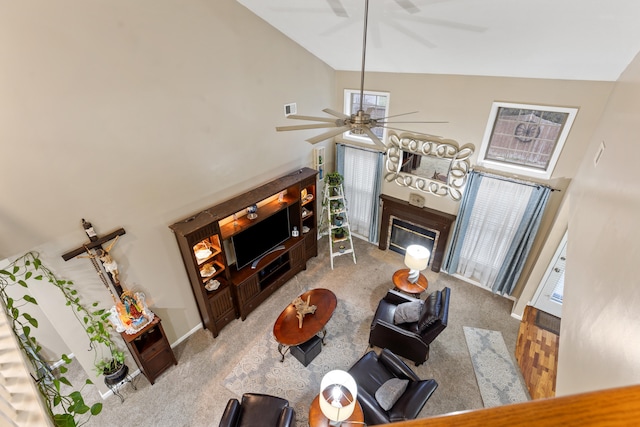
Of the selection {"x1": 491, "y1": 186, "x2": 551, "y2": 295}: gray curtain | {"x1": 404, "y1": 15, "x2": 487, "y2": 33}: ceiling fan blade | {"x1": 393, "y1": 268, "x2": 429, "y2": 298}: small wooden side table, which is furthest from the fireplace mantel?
{"x1": 404, "y1": 15, "x2": 487, "y2": 33}: ceiling fan blade

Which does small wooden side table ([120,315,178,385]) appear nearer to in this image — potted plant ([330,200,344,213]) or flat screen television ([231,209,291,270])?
flat screen television ([231,209,291,270])

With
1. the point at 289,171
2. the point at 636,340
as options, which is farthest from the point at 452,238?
the point at 636,340

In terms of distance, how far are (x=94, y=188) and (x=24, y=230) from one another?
0.66 meters

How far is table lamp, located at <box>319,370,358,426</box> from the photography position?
278 cm

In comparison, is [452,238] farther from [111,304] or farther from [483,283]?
[111,304]

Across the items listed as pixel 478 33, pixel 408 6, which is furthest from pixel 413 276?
pixel 408 6

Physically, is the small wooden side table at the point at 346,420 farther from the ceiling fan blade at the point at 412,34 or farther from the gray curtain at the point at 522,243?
the ceiling fan blade at the point at 412,34

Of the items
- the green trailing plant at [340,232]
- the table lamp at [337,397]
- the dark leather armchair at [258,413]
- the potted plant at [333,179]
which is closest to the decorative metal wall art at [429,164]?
the potted plant at [333,179]

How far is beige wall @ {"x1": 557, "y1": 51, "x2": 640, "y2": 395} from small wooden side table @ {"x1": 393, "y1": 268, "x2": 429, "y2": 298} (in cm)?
269

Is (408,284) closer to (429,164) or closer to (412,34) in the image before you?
(429,164)

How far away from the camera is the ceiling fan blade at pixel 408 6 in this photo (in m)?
2.96

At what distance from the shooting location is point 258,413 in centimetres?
327

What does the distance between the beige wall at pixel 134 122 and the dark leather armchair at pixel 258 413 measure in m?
1.76

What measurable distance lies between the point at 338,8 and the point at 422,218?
3725mm
